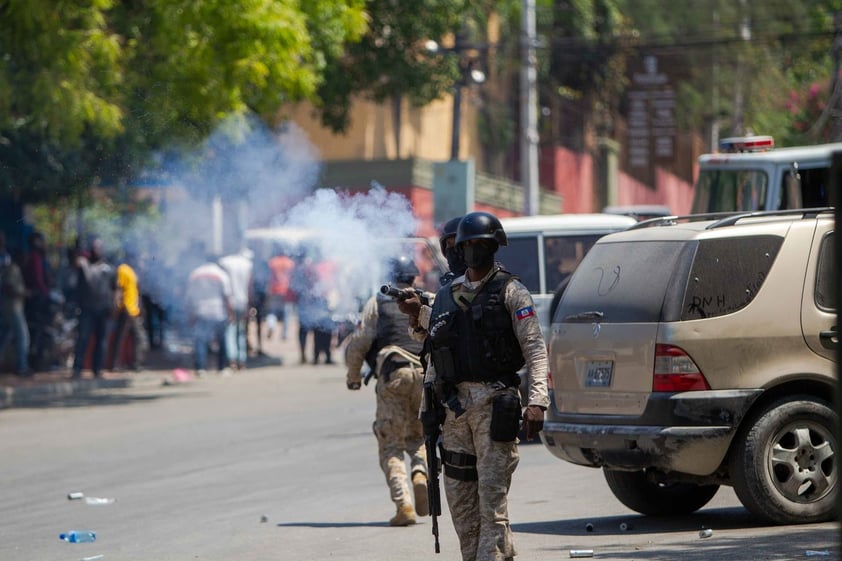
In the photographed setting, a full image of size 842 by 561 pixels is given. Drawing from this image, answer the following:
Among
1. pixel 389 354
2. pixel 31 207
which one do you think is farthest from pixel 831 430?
pixel 31 207

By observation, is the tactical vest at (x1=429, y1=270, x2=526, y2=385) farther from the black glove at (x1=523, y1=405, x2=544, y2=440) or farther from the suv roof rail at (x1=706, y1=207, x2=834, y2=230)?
the suv roof rail at (x1=706, y1=207, x2=834, y2=230)

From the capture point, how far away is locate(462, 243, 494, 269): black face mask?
6988 millimetres

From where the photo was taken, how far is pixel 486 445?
6.87 metres

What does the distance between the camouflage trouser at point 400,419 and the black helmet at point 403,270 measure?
573mm

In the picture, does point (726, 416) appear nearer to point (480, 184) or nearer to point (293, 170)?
point (293, 170)

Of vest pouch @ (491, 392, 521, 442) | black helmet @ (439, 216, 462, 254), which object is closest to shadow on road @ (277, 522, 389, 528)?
black helmet @ (439, 216, 462, 254)

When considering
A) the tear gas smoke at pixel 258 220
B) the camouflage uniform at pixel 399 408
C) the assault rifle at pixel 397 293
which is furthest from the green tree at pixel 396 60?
the assault rifle at pixel 397 293

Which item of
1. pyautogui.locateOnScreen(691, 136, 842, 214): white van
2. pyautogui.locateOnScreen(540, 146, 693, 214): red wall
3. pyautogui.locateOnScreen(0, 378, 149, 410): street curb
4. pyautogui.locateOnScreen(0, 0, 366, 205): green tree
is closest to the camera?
pyautogui.locateOnScreen(691, 136, 842, 214): white van

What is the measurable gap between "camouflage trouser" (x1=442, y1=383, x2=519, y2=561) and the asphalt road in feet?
4.35

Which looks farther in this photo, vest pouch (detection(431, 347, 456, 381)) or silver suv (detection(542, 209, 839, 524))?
silver suv (detection(542, 209, 839, 524))

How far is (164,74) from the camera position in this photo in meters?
18.5

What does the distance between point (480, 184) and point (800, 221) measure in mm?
30385

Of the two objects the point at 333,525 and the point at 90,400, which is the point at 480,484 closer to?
the point at 333,525

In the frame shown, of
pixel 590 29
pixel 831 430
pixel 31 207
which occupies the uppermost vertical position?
pixel 590 29
